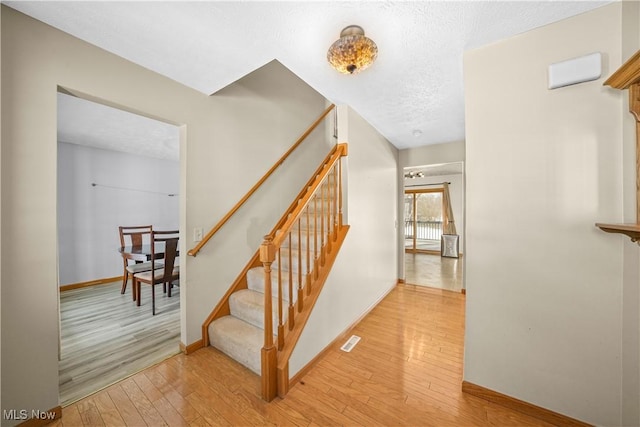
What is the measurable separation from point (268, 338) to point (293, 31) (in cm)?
202

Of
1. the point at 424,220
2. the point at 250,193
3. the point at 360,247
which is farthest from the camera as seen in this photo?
the point at 424,220

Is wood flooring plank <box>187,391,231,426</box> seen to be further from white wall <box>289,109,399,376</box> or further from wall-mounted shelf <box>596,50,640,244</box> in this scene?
wall-mounted shelf <box>596,50,640,244</box>

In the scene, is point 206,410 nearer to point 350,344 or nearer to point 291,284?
point 291,284

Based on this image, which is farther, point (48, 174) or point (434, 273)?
point (434, 273)

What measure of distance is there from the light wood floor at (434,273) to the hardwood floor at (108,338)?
376 centimetres

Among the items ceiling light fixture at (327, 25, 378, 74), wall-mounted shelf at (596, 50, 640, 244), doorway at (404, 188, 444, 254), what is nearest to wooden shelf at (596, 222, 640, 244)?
wall-mounted shelf at (596, 50, 640, 244)

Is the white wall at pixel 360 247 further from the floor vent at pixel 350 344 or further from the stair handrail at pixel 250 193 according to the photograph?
the stair handrail at pixel 250 193

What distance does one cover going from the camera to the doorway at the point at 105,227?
200 cm

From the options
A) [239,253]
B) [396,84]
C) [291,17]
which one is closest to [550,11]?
[396,84]

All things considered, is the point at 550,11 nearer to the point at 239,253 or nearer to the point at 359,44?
the point at 359,44

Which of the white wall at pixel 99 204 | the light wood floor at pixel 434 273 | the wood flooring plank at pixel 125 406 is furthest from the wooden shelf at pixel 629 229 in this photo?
the white wall at pixel 99 204

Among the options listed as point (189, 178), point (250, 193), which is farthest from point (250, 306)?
point (189, 178)

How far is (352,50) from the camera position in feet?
4.49

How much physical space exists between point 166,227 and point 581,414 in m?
6.09
